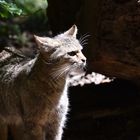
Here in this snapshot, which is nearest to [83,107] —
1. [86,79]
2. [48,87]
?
[86,79]

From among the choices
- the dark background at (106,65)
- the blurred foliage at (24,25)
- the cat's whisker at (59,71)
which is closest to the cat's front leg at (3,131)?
the dark background at (106,65)

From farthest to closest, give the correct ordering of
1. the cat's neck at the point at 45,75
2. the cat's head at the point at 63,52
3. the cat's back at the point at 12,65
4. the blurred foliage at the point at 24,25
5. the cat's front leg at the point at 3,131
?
the blurred foliage at the point at 24,25
the cat's front leg at the point at 3,131
the cat's back at the point at 12,65
the cat's neck at the point at 45,75
the cat's head at the point at 63,52

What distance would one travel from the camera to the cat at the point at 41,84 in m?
4.69

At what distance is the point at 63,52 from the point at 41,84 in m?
0.55

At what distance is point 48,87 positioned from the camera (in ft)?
16.5

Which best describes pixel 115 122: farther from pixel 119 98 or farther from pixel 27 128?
pixel 27 128

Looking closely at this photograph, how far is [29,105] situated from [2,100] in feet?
1.85

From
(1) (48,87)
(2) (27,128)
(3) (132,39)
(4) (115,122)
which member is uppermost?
(3) (132,39)

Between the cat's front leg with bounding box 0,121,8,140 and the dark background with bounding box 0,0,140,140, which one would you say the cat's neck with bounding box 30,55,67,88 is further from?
the cat's front leg with bounding box 0,121,8,140

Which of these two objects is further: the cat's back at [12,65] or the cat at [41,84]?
the cat's back at [12,65]

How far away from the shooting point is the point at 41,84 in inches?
198

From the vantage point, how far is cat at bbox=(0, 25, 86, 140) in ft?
15.4

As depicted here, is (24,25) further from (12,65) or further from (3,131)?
(12,65)

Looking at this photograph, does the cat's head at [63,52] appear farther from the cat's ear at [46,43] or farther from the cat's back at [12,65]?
the cat's back at [12,65]
